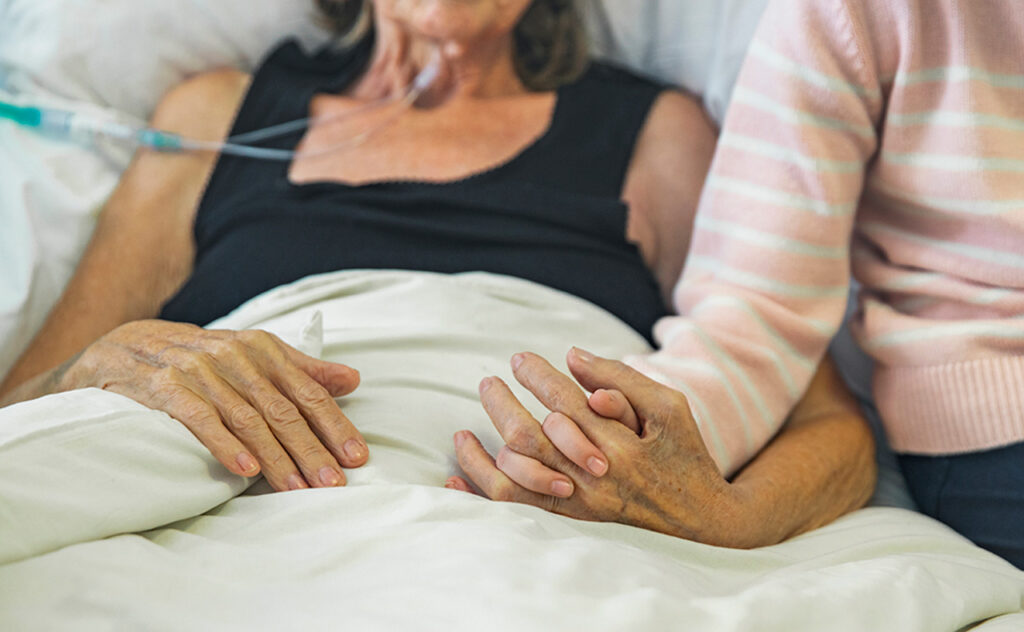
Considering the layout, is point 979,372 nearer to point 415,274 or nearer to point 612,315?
point 612,315

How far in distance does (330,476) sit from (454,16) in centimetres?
71

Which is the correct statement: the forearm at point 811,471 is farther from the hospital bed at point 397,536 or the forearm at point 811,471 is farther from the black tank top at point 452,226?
the black tank top at point 452,226

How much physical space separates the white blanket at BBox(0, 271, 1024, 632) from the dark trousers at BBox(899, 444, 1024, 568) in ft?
0.17

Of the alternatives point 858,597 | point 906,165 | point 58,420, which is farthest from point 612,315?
point 58,420

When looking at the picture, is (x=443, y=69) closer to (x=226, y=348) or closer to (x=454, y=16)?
(x=454, y=16)

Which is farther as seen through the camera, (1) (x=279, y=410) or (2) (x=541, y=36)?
(2) (x=541, y=36)

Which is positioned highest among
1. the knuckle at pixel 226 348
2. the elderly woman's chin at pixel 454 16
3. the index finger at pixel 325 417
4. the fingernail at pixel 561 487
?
the elderly woman's chin at pixel 454 16

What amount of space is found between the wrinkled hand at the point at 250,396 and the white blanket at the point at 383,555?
24 millimetres

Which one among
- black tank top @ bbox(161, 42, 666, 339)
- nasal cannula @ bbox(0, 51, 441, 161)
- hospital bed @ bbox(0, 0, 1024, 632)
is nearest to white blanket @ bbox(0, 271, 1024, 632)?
hospital bed @ bbox(0, 0, 1024, 632)

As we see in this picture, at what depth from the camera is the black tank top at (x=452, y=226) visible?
1.14m

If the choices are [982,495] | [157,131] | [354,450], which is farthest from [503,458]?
[157,131]

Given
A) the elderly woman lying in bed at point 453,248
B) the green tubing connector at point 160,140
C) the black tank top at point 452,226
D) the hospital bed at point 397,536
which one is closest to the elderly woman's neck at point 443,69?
the elderly woman lying in bed at point 453,248

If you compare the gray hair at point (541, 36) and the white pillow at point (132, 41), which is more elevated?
the white pillow at point (132, 41)

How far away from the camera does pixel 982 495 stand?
94 centimetres
